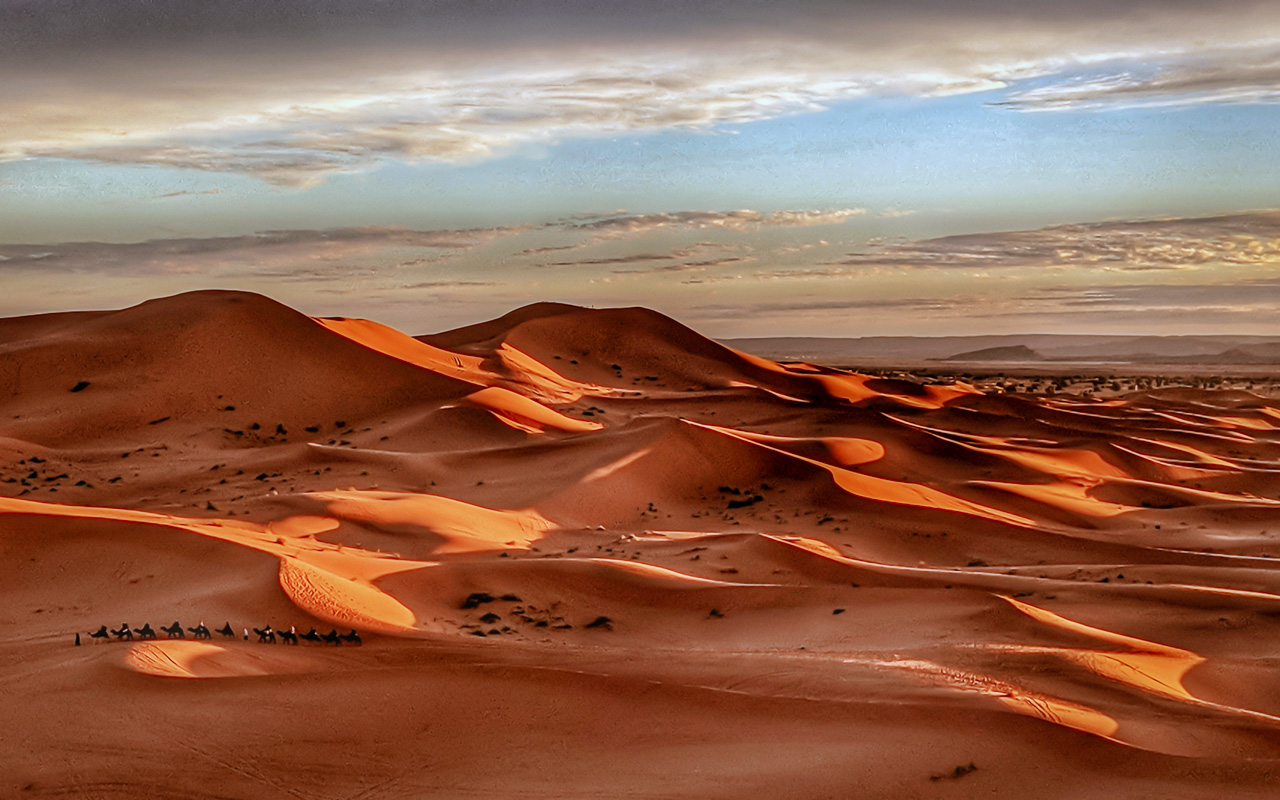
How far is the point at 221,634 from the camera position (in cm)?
768

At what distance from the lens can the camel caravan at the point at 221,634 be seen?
296 inches

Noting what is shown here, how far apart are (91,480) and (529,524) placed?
6.96 m

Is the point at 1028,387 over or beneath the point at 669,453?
beneath

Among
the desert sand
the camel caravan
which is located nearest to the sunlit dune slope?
the desert sand

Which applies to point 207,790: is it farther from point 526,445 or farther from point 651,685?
point 526,445

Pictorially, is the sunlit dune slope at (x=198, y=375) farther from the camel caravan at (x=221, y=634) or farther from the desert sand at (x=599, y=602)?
the camel caravan at (x=221, y=634)

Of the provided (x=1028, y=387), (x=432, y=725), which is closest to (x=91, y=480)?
(x=432, y=725)

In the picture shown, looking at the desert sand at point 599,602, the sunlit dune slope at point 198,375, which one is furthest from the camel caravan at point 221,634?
the sunlit dune slope at point 198,375

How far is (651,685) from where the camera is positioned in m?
6.62

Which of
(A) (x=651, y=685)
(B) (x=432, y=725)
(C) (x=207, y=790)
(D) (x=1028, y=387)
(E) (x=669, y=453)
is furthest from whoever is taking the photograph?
(D) (x=1028, y=387)

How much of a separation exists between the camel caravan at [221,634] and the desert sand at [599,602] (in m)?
0.09

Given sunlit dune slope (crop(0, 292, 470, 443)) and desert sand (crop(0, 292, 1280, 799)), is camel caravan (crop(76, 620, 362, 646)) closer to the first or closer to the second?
desert sand (crop(0, 292, 1280, 799))

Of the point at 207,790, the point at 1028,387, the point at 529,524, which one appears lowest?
the point at 1028,387

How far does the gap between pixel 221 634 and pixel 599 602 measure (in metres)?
3.44
